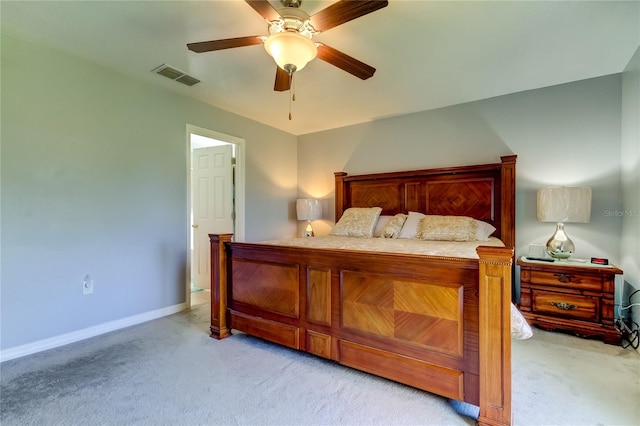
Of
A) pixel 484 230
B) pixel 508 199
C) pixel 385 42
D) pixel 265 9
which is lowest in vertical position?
pixel 484 230

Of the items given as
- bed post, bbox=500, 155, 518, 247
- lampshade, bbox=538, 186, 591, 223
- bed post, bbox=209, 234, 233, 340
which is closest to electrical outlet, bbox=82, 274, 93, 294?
bed post, bbox=209, 234, 233, 340

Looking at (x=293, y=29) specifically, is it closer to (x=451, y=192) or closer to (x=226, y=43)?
(x=226, y=43)

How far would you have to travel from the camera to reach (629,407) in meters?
1.62

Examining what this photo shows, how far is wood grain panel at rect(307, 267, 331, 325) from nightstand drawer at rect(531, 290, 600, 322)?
6.79ft


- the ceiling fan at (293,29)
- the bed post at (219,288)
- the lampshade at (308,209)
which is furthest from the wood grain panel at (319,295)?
the lampshade at (308,209)

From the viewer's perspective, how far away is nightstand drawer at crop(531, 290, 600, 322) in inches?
98.7

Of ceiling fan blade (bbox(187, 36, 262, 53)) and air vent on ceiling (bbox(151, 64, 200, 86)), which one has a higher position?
air vent on ceiling (bbox(151, 64, 200, 86))

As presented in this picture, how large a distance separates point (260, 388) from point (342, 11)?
2.22 meters

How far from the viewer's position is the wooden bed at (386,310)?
146 cm

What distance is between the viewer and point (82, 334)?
2564mm

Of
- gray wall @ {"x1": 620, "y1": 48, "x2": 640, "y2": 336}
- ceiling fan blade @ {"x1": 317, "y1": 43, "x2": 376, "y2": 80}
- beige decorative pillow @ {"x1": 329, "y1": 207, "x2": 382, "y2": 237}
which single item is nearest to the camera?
ceiling fan blade @ {"x1": 317, "y1": 43, "x2": 376, "y2": 80}

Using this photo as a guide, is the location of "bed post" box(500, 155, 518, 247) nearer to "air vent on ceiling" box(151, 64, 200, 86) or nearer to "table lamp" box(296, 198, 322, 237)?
"table lamp" box(296, 198, 322, 237)

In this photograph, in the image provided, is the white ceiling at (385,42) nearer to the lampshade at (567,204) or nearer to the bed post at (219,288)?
the lampshade at (567,204)

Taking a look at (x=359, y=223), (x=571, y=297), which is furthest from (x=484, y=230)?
(x=359, y=223)
